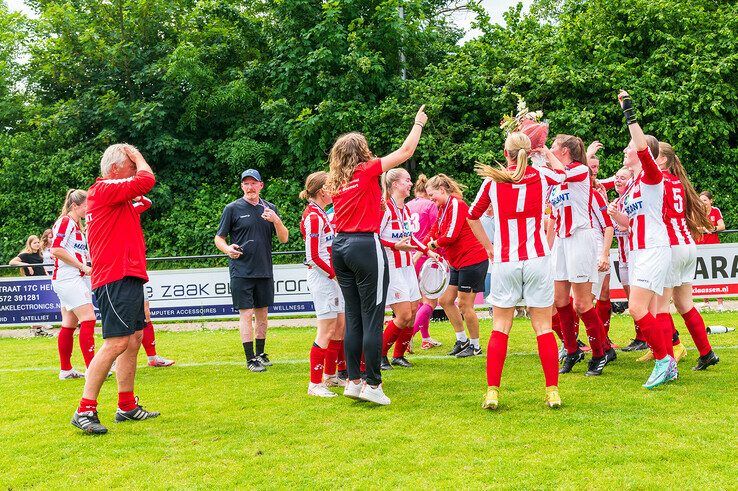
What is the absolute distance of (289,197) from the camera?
19.6 metres

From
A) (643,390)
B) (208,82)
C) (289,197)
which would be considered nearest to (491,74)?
(289,197)

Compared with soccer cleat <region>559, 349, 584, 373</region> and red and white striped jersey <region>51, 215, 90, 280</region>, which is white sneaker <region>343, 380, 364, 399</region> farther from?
red and white striped jersey <region>51, 215, 90, 280</region>

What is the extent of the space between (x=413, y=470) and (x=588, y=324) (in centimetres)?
354

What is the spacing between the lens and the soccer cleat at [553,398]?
550 cm

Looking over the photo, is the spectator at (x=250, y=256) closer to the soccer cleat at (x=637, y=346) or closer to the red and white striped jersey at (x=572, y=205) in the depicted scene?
the red and white striped jersey at (x=572, y=205)

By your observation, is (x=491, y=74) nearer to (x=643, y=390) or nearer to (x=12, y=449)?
(x=643, y=390)

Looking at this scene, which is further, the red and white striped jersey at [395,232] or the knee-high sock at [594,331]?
the red and white striped jersey at [395,232]

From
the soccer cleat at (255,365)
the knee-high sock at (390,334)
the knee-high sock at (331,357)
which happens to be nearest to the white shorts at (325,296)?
the knee-high sock at (331,357)

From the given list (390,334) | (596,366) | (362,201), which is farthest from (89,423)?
(596,366)

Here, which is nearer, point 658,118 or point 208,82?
point 658,118

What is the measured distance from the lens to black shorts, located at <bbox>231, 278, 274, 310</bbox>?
27.2ft

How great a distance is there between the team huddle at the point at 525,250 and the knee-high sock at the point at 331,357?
0.6 inches

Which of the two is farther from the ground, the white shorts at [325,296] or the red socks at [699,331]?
the white shorts at [325,296]

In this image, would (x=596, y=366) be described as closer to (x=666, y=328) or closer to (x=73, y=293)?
(x=666, y=328)
